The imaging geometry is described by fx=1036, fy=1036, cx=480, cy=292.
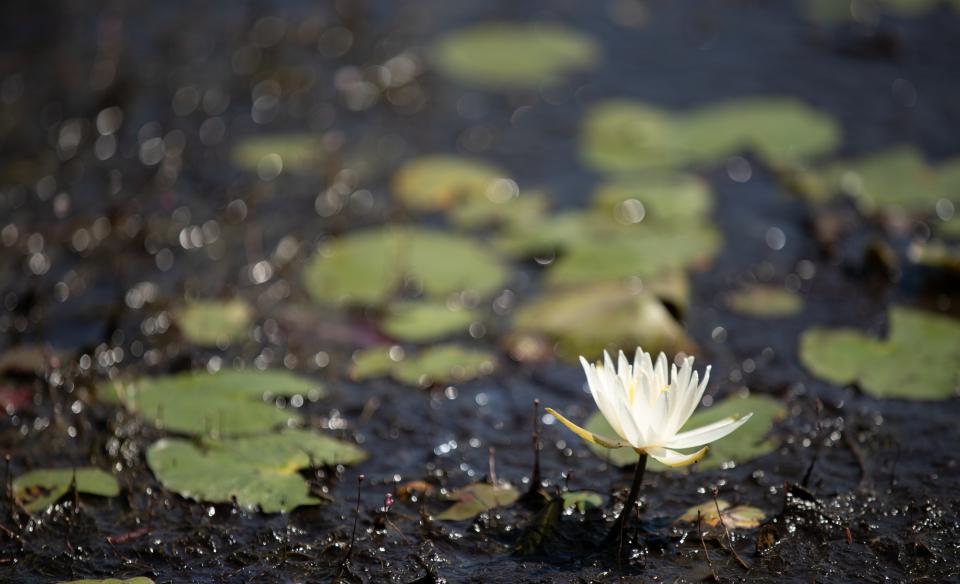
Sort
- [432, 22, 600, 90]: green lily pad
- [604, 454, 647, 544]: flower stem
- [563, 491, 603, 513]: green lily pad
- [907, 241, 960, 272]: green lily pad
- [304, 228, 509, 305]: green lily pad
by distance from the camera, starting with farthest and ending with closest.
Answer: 1. [432, 22, 600, 90]: green lily pad
2. [304, 228, 509, 305]: green lily pad
3. [907, 241, 960, 272]: green lily pad
4. [563, 491, 603, 513]: green lily pad
5. [604, 454, 647, 544]: flower stem

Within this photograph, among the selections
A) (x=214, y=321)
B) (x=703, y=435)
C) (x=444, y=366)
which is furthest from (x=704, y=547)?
(x=214, y=321)

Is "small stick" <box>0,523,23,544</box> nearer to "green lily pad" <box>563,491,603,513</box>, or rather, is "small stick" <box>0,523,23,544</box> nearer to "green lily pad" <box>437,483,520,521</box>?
"green lily pad" <box>437,483,520,521</box>

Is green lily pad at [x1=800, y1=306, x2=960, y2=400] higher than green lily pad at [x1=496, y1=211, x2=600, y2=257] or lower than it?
higher

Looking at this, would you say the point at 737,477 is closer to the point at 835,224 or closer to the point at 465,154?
the point at 835,224

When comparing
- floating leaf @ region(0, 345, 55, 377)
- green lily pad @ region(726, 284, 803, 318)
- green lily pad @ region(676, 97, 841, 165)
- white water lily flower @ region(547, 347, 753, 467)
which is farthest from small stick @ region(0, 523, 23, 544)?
green lily pad @ region(676, 97, 841, 165)

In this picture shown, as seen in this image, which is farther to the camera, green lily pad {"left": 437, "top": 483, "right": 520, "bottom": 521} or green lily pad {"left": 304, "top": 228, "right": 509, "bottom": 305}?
green lily pad {"left": 304, "top": 228, "right": 509, "bottom": 305}

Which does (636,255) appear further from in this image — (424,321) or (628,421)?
(628,421)

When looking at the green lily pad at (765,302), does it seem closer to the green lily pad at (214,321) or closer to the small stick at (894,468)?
the small stick at (894,468)
